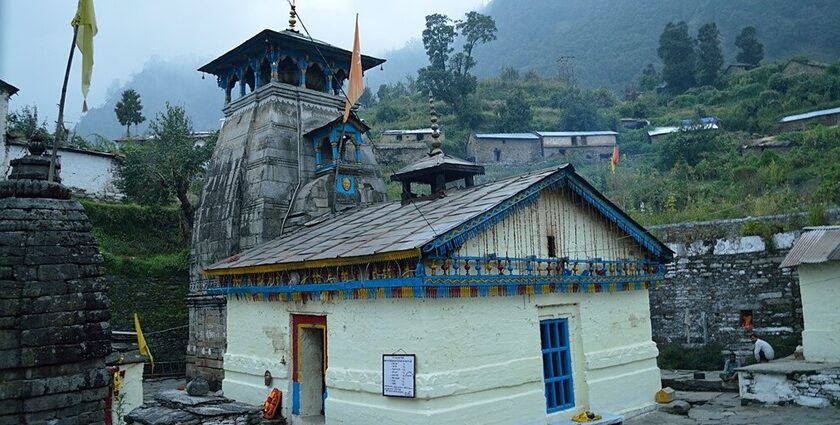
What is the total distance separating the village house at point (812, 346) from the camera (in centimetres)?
1111

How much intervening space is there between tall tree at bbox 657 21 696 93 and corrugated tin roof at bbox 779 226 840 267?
51.3 m

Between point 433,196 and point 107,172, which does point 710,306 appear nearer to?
point 433,196

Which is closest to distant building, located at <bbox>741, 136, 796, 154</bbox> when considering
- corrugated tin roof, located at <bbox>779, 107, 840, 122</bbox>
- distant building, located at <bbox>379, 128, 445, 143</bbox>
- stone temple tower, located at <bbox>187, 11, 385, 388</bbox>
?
corrugated tin roof, located at <bbox>779, 107, 840, 122</bbox>

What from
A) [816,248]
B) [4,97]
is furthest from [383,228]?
[4,97]

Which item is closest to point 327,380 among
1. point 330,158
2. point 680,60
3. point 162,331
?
point 330,158

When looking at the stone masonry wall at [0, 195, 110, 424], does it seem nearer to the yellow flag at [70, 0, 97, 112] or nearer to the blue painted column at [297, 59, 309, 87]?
the yellow flag at [70, 0, 97, 112]

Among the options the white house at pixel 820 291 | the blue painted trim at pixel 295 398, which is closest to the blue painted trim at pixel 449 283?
the blue painted trim at pixel 295 398

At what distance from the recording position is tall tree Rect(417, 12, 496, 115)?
187 feet

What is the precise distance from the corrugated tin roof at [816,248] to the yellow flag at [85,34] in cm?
1309

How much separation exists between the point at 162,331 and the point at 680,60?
54994mm

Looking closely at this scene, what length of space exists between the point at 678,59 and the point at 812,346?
53.3 m

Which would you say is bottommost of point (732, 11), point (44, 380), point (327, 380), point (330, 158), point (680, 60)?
point (327, 380)

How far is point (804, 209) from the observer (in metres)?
16.8

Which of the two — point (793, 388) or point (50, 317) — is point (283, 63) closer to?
point (50, 317)
